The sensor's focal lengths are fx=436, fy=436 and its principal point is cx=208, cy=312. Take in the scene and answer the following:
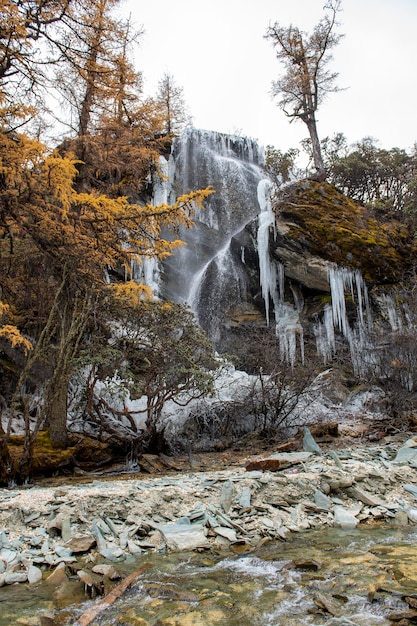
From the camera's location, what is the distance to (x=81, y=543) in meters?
3.33

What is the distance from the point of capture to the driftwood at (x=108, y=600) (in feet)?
7.48

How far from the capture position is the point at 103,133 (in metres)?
13.6

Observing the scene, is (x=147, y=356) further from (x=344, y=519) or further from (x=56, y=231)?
(x=344, y=519)

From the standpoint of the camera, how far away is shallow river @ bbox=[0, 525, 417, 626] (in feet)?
7.55

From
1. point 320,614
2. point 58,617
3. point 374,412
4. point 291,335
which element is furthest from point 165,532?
A: point 291,335

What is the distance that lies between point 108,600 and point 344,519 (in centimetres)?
234

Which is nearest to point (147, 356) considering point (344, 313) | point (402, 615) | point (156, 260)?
point (156, 260)

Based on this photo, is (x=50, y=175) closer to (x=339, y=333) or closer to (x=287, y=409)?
(x=287, y=409)

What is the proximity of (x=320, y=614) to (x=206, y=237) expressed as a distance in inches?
616

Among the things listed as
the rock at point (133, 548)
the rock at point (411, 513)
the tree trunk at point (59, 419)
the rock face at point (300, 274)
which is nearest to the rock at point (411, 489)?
the rock at point (411, 513)

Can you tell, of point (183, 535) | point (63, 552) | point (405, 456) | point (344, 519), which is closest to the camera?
point (63, 552)

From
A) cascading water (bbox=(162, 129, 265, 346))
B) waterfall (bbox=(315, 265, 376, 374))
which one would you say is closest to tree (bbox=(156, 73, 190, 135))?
cascading water (bbox=(162, 129, 265, 346))

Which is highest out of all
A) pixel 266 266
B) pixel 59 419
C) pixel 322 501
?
pixel 266 266

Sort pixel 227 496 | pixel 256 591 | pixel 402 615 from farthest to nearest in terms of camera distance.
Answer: pixel 227 496
pixel 256 591
pixel 402 615
